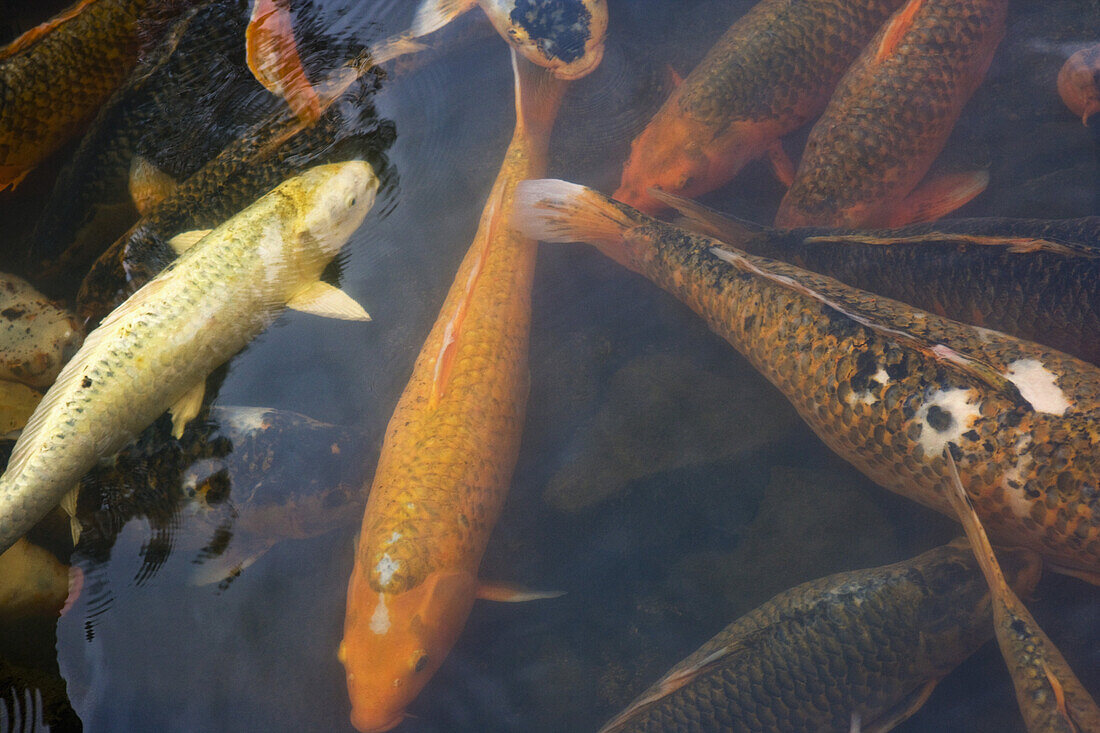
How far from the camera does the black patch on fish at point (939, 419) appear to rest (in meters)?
2.48

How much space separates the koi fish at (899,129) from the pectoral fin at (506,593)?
2384 millimetres

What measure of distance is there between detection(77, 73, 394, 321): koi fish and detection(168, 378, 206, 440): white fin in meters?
0.68

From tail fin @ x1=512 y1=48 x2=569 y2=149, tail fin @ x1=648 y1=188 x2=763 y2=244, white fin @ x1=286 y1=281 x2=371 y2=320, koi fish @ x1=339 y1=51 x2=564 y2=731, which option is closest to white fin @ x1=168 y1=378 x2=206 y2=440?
white fin @ x1=286 y1=281 x2=371 y2=320

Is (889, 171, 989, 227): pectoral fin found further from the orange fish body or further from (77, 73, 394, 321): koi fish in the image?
the orange fish body

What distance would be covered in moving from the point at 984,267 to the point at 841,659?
187cm

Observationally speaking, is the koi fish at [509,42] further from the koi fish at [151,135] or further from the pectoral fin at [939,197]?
the pectoral fin at [939,197]

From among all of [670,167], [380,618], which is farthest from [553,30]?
[380,618]

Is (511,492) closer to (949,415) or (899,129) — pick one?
(949,415)

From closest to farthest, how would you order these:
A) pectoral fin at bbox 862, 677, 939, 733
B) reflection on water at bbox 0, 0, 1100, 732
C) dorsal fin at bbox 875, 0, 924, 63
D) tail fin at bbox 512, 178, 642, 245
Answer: pectoral fin at bbox 862, 677, 939, 733
reflection on water at bbox 0, 0, 1100, 732
tail fin at bbox 512, 178, 642, 245
dorsal fin at bbox 875, 0, 924, 63

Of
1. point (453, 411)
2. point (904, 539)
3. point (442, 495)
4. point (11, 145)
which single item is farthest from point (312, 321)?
point (904, 539)

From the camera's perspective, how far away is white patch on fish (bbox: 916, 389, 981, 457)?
246 cm

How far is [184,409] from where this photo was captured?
2.94 meters

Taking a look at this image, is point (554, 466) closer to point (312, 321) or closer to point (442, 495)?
point (442, 495)

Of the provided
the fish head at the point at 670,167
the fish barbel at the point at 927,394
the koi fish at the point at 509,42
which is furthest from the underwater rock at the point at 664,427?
the koi fish at the point at 509,42
